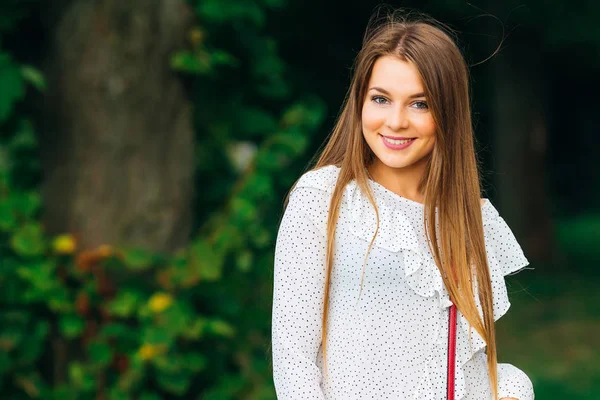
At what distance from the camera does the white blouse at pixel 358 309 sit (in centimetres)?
243

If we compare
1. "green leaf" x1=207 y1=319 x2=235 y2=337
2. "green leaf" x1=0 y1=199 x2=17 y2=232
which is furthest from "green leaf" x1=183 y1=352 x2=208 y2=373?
"green leaf" x1=0 y1=199 x2=17 y2=232

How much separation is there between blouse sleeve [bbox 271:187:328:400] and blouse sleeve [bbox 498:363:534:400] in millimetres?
458

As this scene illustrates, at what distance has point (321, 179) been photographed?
2.52 meters

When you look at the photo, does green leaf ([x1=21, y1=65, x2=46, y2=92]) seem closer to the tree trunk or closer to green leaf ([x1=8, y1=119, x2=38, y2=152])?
green leaf ([x1=8, y1=119, x2=38, y2=152])

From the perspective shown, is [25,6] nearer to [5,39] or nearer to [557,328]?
[5,39]

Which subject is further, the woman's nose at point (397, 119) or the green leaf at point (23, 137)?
the green leaf at point (23, 137)

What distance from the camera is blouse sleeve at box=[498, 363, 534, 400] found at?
2.57 meters

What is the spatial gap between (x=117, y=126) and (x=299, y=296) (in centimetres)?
254

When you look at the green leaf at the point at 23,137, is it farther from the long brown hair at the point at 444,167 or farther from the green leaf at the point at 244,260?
the long brown hair at the point at 444,167

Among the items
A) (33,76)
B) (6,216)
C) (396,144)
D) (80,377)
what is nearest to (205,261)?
(80,377)

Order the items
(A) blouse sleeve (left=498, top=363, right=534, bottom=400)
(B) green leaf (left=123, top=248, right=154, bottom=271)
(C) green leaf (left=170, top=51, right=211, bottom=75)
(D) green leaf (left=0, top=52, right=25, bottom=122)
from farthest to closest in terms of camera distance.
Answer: (C) green leaf (left=170, top=51, right=211, bottom=75) → (B) green leaf (left=123, top=248, right=154, bottom=271) → (D) green leaf (left=0, top=52, right=25, bottom=122) → (A) blouse sleeve (left=498, top=363, right=534, bottom=400)

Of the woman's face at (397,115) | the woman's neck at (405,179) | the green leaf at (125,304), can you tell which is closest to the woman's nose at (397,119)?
the woman's face at (397,115)

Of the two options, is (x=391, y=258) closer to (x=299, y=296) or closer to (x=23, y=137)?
(x=299, y=296)

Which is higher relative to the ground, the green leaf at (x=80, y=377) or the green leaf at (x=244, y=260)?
the green leaf at (x=244, y=260)
